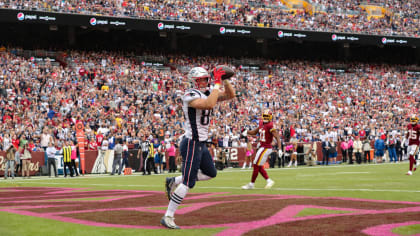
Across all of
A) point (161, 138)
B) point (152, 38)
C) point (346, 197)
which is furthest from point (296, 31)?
point (346, 197)

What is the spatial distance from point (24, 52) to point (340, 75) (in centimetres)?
2410

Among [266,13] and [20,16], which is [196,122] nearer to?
[20,16]

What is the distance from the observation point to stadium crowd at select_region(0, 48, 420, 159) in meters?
28.2

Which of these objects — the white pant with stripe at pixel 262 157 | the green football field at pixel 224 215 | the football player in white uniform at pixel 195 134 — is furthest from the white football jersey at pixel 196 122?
the white pant with stripe at pixel 262 157

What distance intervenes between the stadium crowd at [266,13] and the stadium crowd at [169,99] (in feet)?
10.0

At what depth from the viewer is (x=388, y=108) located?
39.8m

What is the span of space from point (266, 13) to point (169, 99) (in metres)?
14.3

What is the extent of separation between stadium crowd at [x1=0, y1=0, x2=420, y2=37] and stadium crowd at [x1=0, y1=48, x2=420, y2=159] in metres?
3.05

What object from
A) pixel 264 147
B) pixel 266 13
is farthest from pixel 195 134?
pixel 266 13

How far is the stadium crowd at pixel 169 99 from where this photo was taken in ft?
92.5

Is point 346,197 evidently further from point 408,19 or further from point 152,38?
point 408,19

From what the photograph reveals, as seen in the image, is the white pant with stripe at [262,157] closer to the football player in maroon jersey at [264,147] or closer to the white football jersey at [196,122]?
the football player in maroon jersey at [264,147]

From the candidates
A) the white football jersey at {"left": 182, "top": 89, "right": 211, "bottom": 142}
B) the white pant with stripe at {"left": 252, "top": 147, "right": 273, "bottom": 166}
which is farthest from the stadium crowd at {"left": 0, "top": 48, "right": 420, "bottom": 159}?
the white football jersey at {"left": 182, "top": 89, "right": 211, "bottom": 142}

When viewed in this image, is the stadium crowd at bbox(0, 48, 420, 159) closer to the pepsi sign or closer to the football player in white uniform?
the pepsi sign
